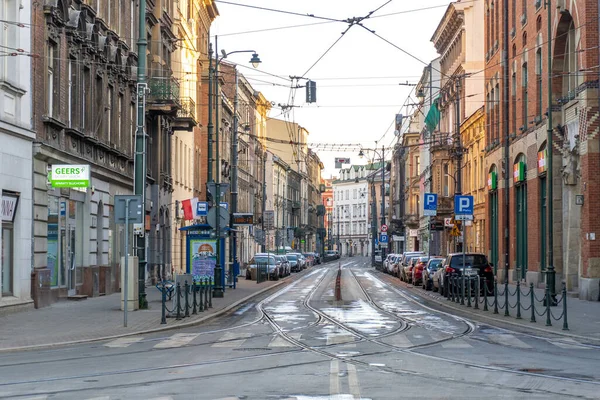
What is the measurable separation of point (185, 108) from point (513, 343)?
115ft

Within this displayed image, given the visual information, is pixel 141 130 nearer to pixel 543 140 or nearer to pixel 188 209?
pixel 188 209

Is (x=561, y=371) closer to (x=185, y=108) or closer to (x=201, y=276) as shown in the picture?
(x=201, y=276)

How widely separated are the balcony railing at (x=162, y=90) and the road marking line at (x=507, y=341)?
26011mm

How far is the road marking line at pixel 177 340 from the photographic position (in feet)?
59.6

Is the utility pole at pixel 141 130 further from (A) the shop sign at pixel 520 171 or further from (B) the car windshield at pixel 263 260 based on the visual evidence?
(B) the car windshield at pixel 263 260

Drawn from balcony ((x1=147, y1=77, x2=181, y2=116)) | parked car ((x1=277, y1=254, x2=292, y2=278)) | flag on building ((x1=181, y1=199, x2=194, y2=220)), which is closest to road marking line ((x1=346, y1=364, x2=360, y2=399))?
flag on building ((x1=181, y1=199, x2=194, y2=220))

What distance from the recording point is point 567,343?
61.9ft

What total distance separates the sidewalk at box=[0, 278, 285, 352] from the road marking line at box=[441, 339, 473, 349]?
19.5 ft

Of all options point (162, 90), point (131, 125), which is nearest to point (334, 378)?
point (131, 125)

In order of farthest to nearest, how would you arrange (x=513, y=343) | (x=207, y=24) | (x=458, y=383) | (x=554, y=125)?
(x=207, y=24)
(x=554, y=125)
(x=513, y=343)
(x=458, y=383)

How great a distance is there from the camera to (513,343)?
18.7 metres

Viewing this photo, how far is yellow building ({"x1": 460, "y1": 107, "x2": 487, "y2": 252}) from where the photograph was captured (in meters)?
59.0

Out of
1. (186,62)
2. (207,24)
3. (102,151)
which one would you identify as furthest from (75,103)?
(207,24)

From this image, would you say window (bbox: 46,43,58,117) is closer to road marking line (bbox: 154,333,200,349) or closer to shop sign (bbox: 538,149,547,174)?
road marking line (bbox: 154,333,200,349)
